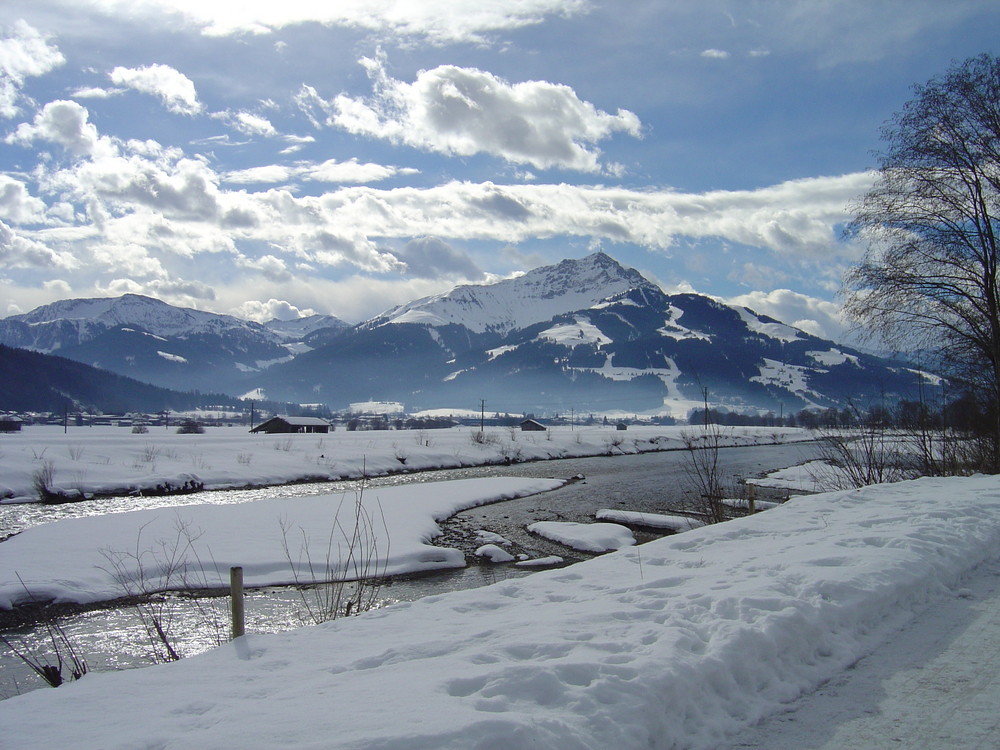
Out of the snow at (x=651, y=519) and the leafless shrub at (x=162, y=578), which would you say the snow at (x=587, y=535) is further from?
the leafless shrub at (x=162, y=578)

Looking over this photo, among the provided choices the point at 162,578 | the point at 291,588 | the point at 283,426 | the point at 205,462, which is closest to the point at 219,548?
the point at 162,578

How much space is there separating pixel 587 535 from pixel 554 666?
1307cm

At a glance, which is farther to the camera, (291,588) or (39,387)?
(39,387)

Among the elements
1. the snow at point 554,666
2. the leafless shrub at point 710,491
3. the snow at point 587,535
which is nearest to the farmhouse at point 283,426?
the leafless shrub at point 710,491

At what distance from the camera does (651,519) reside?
2003 centimetres

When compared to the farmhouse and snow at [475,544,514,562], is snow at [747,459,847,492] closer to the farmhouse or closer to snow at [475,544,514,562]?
snow at [475,544,514,562]

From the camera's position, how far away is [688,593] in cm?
671

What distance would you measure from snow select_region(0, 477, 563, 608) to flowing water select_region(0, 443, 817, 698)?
2.63ft

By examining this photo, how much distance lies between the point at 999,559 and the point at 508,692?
7765 mm

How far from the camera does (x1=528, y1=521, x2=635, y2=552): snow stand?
16.5 meters

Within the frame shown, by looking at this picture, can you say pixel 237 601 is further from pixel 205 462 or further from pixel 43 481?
pixel 205 462

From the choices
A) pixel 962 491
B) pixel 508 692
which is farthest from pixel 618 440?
pixel 508 692

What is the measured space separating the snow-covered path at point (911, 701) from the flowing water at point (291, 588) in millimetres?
7861

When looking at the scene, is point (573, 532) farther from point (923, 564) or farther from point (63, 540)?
point (63, 540)
